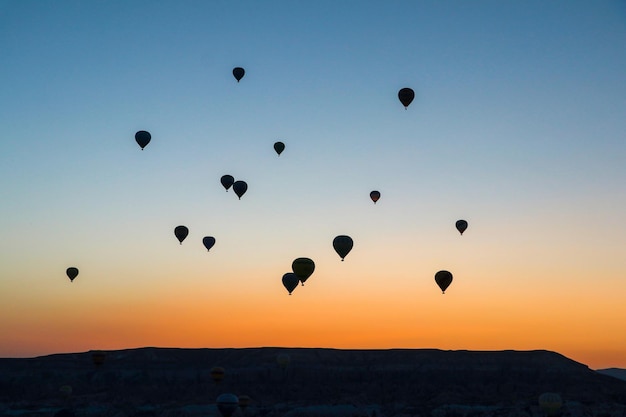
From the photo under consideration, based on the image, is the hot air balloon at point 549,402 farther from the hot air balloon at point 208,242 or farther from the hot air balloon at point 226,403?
the hot air balloon at point 208,242

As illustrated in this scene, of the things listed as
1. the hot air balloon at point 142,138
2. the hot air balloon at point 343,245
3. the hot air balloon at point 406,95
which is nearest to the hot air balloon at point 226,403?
the hot air balloon at point 343,245

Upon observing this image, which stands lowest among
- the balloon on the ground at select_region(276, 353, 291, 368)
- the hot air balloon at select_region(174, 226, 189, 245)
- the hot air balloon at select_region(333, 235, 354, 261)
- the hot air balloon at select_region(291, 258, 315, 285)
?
the hot air balloon at select_region(291, 258, 315, 285)

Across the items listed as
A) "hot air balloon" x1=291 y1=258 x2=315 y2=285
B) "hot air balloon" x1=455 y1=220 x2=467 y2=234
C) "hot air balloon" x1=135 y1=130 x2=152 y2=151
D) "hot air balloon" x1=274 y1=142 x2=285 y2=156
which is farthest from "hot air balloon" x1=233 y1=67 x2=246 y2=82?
"hot air balloon" x1=455 y1=220 x2=467 y2=234

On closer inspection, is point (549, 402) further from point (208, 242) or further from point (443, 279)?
point (208, 242)

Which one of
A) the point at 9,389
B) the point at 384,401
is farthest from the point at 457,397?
the point at 9,389

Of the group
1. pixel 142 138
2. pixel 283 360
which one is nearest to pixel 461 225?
pixel 142 138

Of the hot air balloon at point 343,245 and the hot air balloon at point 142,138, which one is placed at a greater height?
the hot air balloon at point 142,138

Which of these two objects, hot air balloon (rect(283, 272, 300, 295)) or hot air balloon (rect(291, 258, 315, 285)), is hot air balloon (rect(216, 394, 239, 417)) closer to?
hot air balloon (rect(283, 272, 300, 295))
